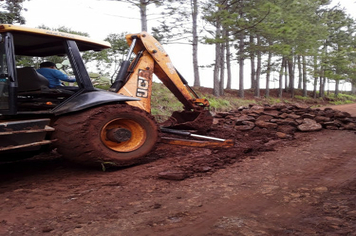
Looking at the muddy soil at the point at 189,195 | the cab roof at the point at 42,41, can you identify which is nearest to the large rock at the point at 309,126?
the muddy soil at the point at 189,195

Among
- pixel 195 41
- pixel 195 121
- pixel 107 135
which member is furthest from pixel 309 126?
pixel 195 41

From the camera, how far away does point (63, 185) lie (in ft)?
12.3

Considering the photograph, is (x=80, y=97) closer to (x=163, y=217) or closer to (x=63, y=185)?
(x=63, y=185)

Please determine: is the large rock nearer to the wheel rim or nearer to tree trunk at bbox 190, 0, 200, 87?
the wheel rim

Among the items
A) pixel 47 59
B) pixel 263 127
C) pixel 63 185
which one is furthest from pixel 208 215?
pixel 263 127

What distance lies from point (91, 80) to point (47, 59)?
127 cm

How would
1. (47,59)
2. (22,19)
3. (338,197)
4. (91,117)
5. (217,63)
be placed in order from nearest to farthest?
(338,197)
(91,117)
(47,59)
(22,19)
(217,63)

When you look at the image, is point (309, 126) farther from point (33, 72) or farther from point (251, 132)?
point (33, 72)

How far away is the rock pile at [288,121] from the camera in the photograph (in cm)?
754

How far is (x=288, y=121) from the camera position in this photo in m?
7.59

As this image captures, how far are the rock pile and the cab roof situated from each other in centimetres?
446

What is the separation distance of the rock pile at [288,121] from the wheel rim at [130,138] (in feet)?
12.0

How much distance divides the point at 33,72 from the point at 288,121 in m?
6.09

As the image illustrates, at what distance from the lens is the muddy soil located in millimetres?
2549
